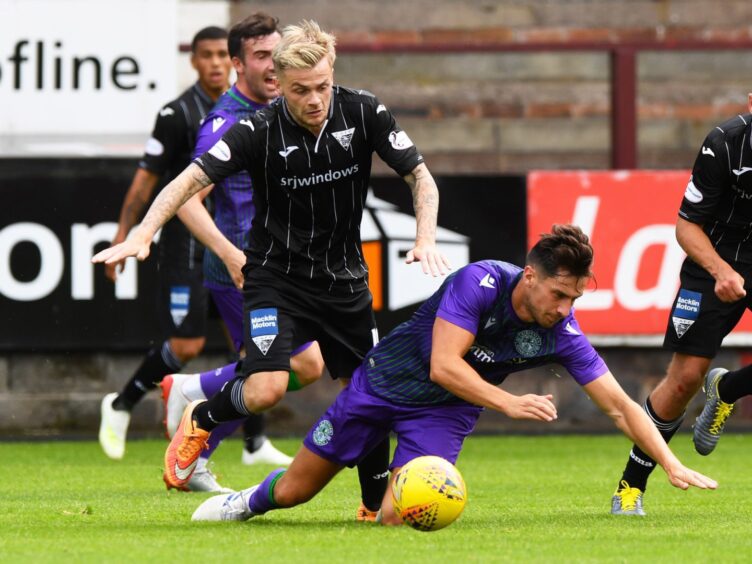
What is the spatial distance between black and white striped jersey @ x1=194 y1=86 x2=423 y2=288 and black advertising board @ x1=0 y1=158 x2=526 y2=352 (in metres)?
4.77

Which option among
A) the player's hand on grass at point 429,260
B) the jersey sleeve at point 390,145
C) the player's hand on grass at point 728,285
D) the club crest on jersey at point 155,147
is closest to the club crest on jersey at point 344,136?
the jersey sleeve at point 390,145

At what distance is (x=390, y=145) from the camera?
7070 millimetres

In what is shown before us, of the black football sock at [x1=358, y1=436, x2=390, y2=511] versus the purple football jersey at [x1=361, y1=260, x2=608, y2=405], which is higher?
the purple football jersey at [x1=361, y1=260, x2=608, y2=405]

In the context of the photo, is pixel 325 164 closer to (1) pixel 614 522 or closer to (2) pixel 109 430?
(1) pixel 614 522

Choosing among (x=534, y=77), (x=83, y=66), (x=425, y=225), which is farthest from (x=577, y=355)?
(x=534, y=77)

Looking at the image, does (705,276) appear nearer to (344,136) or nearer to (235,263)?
(344,136)

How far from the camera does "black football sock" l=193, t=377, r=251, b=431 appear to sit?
7016 mm

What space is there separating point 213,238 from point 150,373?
235cm

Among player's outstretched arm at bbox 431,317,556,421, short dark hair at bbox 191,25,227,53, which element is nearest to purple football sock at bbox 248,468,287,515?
player's outstretched arm at bbox 431,317,556,421

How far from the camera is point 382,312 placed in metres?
12.1

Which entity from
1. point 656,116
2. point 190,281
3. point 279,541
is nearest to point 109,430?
point 190,281

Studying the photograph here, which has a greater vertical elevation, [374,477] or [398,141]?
[398,141]

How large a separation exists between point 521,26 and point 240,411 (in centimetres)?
946

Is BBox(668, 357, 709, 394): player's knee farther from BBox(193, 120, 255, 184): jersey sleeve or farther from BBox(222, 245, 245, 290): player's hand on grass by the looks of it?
BBox(193, 120, 255, 184): jersey sleeve
